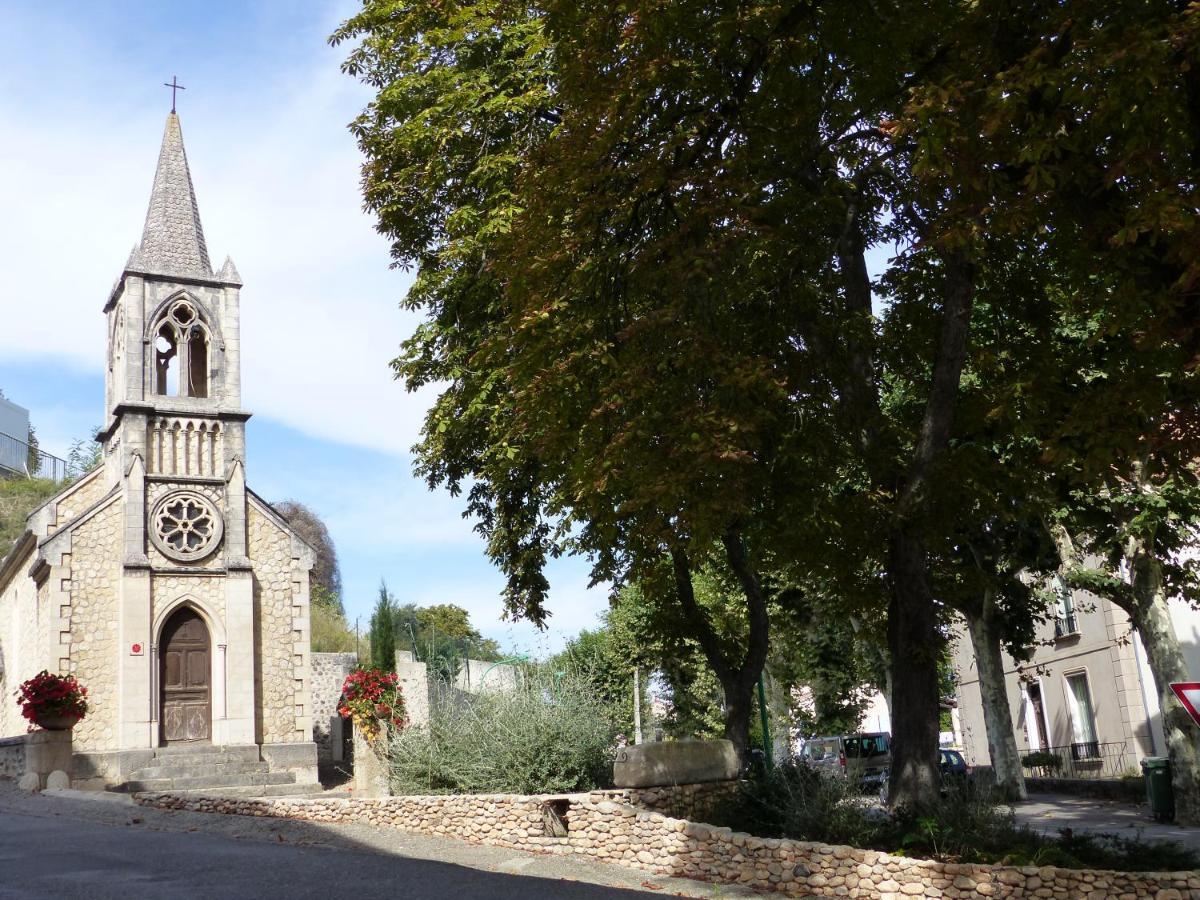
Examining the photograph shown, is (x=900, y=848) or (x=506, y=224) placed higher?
(x=506, y=224)

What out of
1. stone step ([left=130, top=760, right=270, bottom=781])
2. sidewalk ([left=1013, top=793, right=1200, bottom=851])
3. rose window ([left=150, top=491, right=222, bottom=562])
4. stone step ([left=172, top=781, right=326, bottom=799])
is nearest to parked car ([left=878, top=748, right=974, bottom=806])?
sidewalk ([left=1013, top=793, right=1200, bottom=851])

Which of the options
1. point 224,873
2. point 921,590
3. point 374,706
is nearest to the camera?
point 224,873

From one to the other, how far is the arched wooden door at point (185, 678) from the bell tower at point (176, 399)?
1.41m

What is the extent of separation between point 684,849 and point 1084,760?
1819 cm

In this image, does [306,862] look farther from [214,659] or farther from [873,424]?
[214,659]

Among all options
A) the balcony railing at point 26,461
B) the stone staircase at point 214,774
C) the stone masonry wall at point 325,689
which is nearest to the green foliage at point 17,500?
the balcony railing at point 26,461

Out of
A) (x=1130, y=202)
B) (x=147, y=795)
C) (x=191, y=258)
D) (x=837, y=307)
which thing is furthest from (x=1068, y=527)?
(x=191, y=258)

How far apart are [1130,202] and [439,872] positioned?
27.8 ft

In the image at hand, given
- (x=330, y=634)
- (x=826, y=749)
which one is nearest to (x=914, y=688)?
(x=826, y=749)

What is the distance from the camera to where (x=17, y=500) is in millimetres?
57344

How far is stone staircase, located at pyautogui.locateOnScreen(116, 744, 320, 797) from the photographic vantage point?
2056cm

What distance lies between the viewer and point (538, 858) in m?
13.4

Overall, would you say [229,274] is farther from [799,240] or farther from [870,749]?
[870,749]

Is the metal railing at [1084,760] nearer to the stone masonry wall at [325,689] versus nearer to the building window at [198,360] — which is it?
the stone masonry wall at [325,689]
